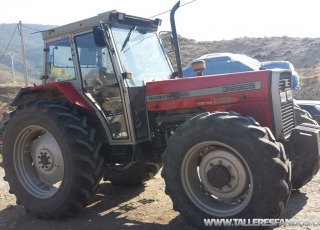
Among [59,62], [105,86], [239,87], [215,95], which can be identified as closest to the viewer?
[239,87]

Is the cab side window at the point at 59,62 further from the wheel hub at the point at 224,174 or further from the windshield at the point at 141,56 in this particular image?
the wheel hub at the point at 224,174

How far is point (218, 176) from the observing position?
417 centimetres

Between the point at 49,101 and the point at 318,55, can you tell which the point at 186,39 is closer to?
the point at 318,55

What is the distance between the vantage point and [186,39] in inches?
1977

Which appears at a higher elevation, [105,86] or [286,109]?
[105,86]

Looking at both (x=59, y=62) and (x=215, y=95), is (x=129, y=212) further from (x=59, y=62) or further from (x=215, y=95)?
(x=59, y=62)

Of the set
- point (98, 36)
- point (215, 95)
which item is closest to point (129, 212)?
point (215, 95)

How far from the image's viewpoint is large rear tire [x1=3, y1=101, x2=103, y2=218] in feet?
15.9

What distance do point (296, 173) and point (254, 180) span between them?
1.79 metres

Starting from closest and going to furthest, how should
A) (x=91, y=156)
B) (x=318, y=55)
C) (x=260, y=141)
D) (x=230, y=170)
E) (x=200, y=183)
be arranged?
(x=260, y=141), (x=230, y=170), (x=200, y=183), (x=91, y=156), (x=318, y=55)

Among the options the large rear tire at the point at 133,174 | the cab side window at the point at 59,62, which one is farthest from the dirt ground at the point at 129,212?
the cab side window at the point at 59,62

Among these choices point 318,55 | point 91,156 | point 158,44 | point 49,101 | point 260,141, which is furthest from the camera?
point 318,55

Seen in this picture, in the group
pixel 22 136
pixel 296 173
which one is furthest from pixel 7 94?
pixel 296 173

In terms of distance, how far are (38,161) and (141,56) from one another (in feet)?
6.76
